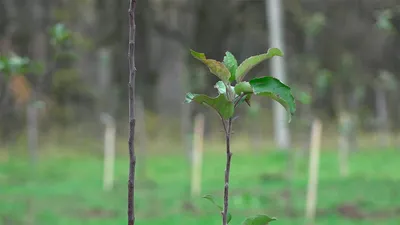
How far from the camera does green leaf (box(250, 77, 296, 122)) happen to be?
5.62 feet

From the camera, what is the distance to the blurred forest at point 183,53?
19938 millimetres

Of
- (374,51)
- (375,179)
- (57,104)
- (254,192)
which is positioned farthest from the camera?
(57,104)

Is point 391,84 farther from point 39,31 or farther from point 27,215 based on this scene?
point 27,215

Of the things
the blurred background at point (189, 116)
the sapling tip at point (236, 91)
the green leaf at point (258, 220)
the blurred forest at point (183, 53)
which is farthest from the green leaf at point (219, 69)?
the blurred forest at point (183, 53)

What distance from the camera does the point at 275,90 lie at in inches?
68.1

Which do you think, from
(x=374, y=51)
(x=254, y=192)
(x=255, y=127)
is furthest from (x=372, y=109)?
(x=254, y=192)

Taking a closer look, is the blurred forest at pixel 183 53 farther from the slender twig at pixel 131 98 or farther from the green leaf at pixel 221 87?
the slender twig at pixel 131 98

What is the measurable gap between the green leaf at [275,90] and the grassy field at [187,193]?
6410 mm

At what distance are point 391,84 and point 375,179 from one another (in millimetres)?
9711

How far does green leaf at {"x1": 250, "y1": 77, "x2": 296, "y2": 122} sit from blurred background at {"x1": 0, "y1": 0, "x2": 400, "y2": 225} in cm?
431

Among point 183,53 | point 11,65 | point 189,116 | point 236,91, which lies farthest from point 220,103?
point 183,53

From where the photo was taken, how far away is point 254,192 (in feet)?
36.1

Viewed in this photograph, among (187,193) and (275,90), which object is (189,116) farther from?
(275,90)

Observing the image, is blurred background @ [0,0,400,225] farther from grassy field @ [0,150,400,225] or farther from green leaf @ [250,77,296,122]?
green leaf @ [250,77,296,122]
